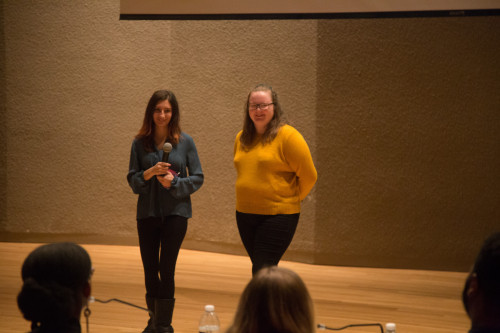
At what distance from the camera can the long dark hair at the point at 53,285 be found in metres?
1.62

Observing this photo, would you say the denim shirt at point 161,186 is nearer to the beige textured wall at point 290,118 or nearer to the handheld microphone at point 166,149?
the handheld microphone at point 166,149

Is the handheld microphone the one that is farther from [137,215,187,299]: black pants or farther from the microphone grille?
[137,215,187,299]: black pants

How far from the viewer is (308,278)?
17.9 ft

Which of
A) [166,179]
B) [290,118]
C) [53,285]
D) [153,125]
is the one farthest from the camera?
[290,118]

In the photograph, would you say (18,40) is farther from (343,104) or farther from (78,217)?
(343,104)

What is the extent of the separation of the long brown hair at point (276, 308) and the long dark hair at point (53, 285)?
0.43 m

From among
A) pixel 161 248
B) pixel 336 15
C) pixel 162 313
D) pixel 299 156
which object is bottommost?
pixel 162 313

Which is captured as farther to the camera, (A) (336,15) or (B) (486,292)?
(A) (336,15)

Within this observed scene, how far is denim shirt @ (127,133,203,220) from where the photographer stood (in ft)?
11.4

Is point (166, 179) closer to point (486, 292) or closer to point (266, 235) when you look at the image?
point (266, 235)

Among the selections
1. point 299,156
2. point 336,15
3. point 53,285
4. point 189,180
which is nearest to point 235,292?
point 189,180

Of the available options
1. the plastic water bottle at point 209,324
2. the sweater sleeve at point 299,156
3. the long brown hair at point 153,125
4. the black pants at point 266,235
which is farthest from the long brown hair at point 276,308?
the long brown hair at point 153,125

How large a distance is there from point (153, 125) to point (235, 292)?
1.90 m

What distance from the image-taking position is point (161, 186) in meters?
3.52
